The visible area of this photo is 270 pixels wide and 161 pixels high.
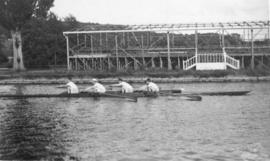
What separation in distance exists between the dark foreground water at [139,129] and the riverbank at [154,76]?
534 inches

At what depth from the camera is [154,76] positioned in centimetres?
5081

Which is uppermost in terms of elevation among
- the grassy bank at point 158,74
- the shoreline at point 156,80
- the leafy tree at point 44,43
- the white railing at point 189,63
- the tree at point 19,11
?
the tree at point 19,11

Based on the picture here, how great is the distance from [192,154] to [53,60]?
174 feet

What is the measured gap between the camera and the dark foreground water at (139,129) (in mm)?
18484

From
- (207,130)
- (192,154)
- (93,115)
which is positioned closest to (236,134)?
(207,130)

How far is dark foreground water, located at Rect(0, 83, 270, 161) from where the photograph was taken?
1848 cm

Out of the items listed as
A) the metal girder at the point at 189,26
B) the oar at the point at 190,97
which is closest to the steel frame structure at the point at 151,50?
the metal girder at the point at 189,26

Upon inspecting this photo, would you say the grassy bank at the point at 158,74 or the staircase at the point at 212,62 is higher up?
the staircase at the point at 212,62

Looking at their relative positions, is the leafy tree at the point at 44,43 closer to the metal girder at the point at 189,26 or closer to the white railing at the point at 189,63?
the metal girder at the point at 189,26

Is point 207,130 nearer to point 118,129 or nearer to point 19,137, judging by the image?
point 118,129

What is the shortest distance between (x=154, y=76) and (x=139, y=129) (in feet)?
91.0

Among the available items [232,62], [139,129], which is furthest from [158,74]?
[139,129]

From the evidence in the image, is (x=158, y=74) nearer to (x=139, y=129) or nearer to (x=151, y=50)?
(x=151, y=50)

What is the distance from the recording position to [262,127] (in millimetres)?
23062
